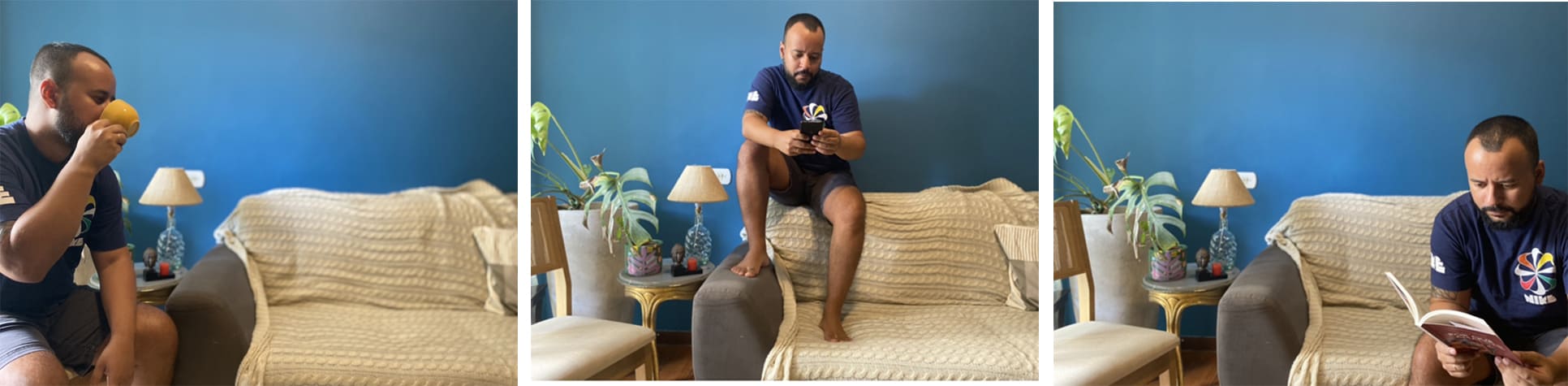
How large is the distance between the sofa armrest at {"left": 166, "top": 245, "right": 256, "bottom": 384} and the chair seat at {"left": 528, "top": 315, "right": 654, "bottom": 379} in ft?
2.07

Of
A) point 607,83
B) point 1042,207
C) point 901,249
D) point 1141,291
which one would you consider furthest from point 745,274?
point 1141,291

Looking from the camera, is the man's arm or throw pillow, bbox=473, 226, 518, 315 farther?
throw pillow, bbox=473, 226, 518, 315

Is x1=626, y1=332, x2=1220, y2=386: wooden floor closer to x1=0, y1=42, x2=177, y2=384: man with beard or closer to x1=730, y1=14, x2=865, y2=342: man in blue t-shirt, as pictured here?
x1=730, y1=14, x2=865, y2=342: man in blue t-shirt

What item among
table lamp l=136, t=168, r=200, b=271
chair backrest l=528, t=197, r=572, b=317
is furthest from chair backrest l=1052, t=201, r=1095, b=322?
table lamp l=136, t=168, r=200, b=271

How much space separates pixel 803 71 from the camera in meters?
2.52

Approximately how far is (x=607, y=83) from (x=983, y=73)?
2.87 feet

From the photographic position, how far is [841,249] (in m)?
2.54

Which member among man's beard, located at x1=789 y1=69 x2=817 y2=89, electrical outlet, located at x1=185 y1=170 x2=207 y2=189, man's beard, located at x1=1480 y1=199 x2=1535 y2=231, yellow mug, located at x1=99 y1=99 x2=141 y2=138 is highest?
man's beard, located at x1=789 y1=69 x2=817 y2=89

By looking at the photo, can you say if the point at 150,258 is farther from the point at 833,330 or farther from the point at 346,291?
the point at 833,330

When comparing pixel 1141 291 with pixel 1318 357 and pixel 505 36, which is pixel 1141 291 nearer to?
pixel 1318 357

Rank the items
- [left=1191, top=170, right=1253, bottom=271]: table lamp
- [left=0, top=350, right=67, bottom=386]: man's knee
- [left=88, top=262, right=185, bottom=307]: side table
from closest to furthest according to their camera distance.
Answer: [left=0, top=350, right=67, bottom=386]: man's knee
[left=88, top=262, right=185, bottom=307]: side table
[left=1191, top=170, right=1253, bottom=271]: table lamp

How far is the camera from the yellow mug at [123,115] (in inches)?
93.3

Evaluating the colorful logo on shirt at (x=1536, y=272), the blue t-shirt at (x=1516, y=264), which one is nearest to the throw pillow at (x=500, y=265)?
the blue t-shirt at (x=1516, y=264)

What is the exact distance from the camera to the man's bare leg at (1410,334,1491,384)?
7.91 feet
